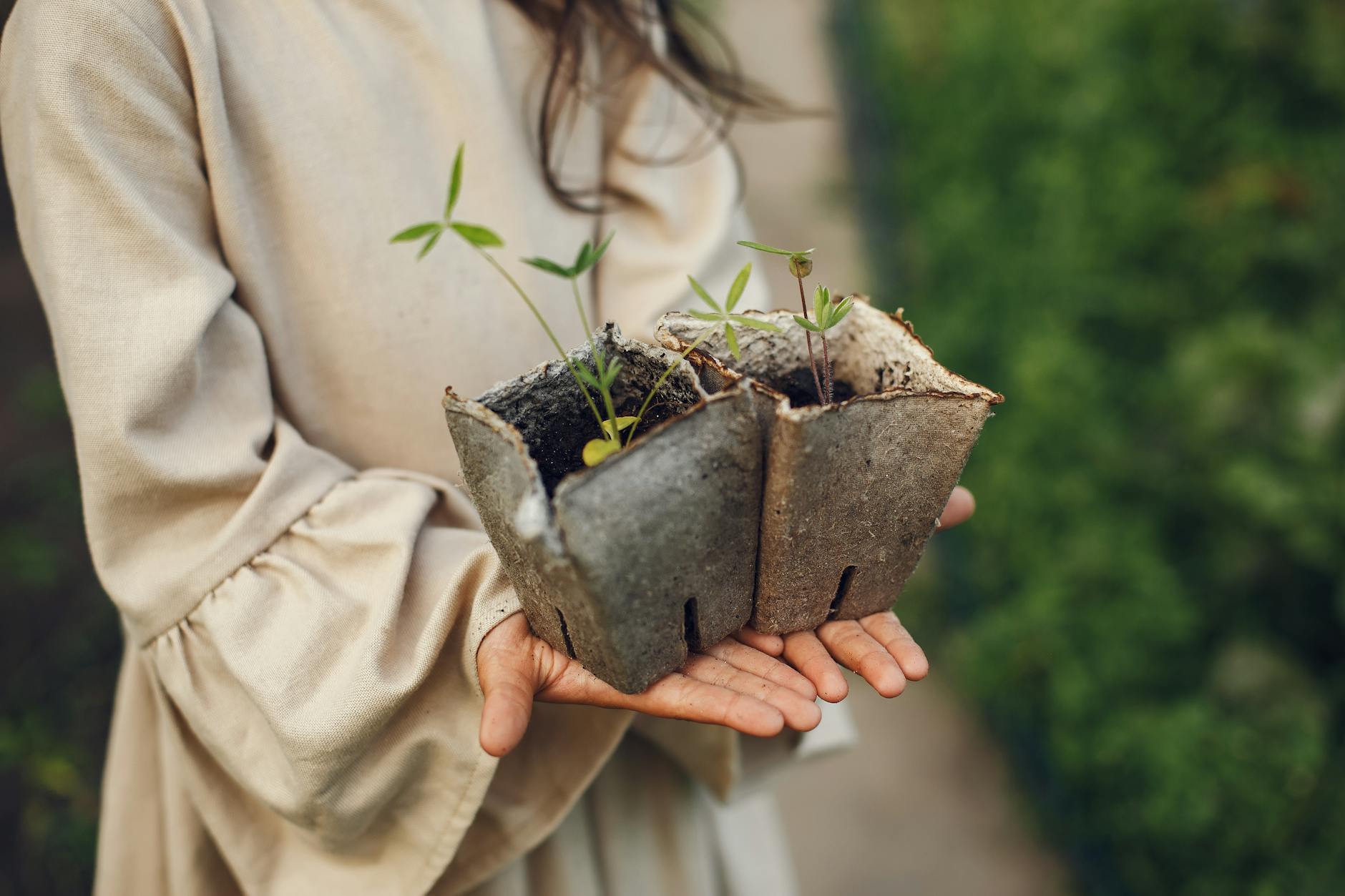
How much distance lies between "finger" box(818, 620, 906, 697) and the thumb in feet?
1.19

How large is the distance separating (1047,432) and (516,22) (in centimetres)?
214

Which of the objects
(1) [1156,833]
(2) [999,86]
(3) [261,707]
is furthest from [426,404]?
(2) [999,86]

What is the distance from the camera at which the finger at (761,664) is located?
42.6 inches

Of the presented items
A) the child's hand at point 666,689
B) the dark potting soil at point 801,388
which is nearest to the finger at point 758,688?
the child's hand at point 666,689

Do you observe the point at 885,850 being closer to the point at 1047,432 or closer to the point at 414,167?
the point at 1047,432

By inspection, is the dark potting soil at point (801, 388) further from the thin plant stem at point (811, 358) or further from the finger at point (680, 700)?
the finger at point (680, 700)

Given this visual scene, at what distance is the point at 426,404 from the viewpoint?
4.54ft

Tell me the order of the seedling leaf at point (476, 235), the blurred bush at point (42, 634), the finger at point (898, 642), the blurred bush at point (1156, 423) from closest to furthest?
1. the seedling leaf at point (476, 235)
2. the finger at point (898, 642)
3. the blurred bush at point (1156, 423)
4. the blurred bush at point (42, 634)

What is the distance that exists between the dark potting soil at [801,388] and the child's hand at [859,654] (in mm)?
287

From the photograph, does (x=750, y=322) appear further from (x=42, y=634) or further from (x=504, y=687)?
(x=42, y=634)

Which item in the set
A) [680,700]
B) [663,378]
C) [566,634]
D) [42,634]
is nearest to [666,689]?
[680,700]

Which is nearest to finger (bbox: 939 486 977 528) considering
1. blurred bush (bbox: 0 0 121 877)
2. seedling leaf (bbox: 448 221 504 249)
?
seedling leaf (bbox: 448 221 504 249)

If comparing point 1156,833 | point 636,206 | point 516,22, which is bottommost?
point 1156,833

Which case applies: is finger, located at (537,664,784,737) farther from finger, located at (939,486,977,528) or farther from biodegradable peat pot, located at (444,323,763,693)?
finger, located at (939,486,977,528)
